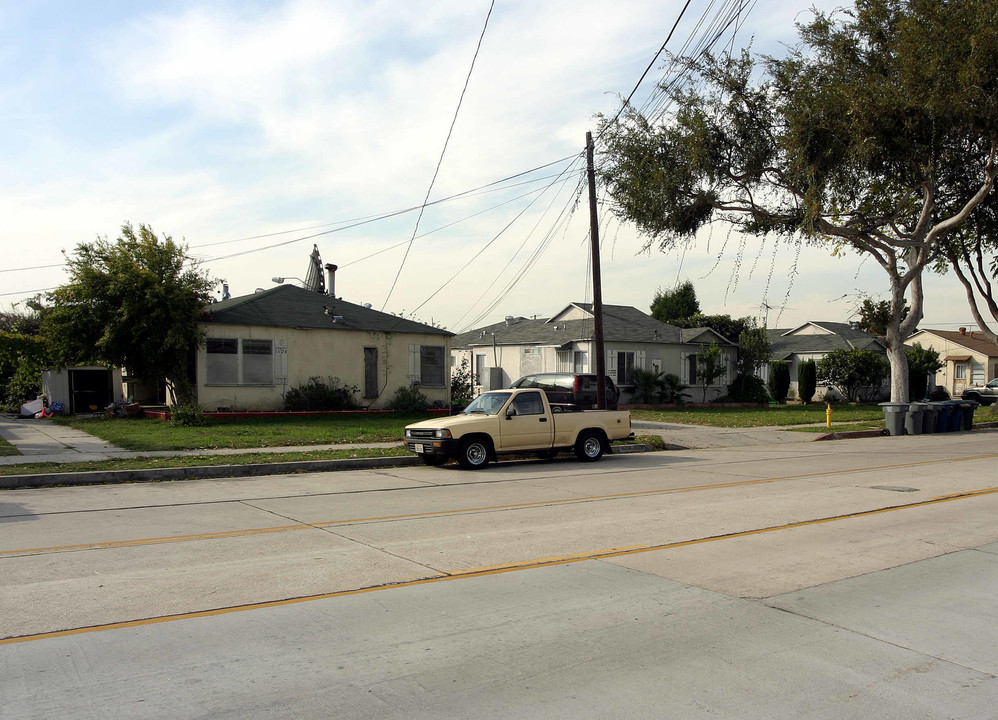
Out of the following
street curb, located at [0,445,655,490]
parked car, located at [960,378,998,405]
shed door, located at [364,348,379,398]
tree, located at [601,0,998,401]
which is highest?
tree, located at [601,0,998,401]

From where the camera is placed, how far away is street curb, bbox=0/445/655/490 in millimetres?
13453

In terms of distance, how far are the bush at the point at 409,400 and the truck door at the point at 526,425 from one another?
41.0 ft

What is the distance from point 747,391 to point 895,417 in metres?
14.4

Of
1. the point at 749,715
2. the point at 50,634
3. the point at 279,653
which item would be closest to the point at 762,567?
the point at 749,715

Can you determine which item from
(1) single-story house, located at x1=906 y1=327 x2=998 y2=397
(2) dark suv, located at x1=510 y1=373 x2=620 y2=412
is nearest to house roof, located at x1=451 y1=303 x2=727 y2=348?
(2) dark suv, located at x1=510 y1=373 x2=620 y2=412

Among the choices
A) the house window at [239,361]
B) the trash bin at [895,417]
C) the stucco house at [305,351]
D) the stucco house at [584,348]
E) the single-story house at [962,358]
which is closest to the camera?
the house window at [239,361]

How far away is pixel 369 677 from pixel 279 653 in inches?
29.8

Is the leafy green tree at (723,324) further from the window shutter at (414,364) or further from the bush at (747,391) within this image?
the window shutter at (414,364)

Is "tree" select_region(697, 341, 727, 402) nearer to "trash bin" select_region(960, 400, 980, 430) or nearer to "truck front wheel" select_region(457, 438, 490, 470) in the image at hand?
"trash bin" select_region(960, 400, 980, 430)

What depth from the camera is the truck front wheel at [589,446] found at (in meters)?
18.2

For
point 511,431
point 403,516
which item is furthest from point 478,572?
point 511,431

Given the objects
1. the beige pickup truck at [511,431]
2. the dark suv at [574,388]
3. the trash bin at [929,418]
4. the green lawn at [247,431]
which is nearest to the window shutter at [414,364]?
the green lawn at [247,431]

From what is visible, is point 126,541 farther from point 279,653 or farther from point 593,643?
point 593,643

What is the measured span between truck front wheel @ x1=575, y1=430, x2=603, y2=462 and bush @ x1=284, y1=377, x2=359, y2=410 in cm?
1244
